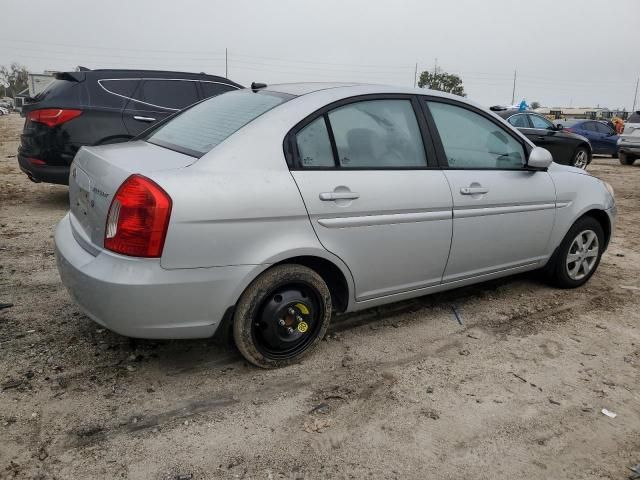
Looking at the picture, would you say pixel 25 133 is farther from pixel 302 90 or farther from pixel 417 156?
pixel 417 156

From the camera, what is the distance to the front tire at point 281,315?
2.85 m

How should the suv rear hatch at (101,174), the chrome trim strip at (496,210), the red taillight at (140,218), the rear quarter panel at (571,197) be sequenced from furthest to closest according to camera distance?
the rear quarter panel at (571,197), the chrome trim strip at (496,210), the suv rear hatch at (101,174), the red taillight at (140,218)

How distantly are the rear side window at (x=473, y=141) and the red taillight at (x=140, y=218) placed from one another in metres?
1.94

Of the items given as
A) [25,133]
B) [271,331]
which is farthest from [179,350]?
[25,133]

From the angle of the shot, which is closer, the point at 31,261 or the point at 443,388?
the point at 443,388

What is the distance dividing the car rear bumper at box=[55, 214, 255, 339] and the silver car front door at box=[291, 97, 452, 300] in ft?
2.04

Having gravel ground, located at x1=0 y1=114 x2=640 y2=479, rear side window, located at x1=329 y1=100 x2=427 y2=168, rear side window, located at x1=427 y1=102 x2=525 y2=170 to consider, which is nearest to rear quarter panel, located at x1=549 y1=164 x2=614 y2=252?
rear side window, located at x1=427 y1=102 x2=525 y2=170

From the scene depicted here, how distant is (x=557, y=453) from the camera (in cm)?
247

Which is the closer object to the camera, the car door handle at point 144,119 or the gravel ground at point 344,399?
the gravel ground at point 344,399

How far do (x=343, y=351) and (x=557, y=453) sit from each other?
4.29ft

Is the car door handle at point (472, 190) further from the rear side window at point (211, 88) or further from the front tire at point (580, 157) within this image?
the front tire at point (580, 157)

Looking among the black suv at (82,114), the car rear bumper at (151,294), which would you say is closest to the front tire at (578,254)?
the car rear bumper at (151,294)

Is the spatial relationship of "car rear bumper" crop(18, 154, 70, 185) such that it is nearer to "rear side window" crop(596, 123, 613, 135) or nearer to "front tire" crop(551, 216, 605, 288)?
"front tire" crop(551, 216, 605, 288)

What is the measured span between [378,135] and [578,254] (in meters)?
2.29
